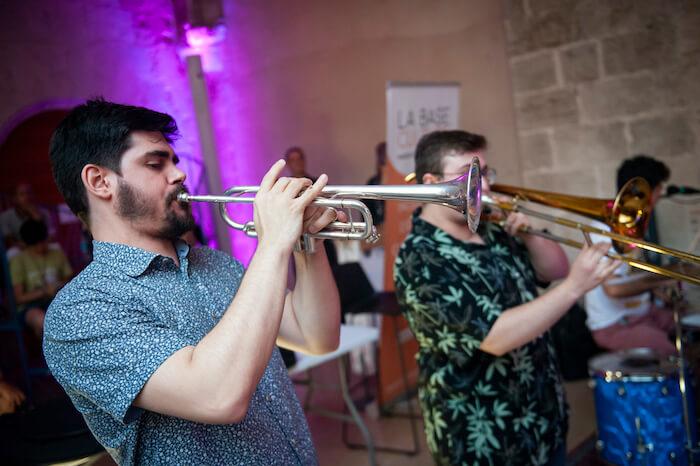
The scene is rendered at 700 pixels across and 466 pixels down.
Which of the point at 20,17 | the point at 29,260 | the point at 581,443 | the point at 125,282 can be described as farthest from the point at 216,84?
the point at 125,282

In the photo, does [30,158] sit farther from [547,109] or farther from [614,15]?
[614,15]

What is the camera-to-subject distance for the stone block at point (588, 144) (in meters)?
4.77

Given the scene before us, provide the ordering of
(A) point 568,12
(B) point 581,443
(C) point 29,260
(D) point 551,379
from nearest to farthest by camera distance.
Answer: (D) point 551,379
(B) point 581,443
(C) point 29,260
(A) point 568,12

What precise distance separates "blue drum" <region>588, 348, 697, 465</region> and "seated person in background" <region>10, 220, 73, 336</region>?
3227mm

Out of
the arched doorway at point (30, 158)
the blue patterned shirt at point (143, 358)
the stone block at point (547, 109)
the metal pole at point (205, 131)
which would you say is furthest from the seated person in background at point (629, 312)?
the arched doorway at point (30, 158)

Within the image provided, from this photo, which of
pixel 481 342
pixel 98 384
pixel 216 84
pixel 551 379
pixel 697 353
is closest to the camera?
pixel 98 384

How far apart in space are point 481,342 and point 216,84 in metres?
4.61

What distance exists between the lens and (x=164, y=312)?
4.59ft

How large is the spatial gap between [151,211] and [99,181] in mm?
136

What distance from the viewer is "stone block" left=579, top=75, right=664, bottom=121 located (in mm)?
4559

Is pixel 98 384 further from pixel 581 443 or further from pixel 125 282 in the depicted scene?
pixel 581 443

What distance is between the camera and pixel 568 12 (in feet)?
15.8

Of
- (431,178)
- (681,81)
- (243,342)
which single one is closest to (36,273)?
(431,178)

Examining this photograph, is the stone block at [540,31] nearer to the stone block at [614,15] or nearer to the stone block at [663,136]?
the stone block at [614,15]
